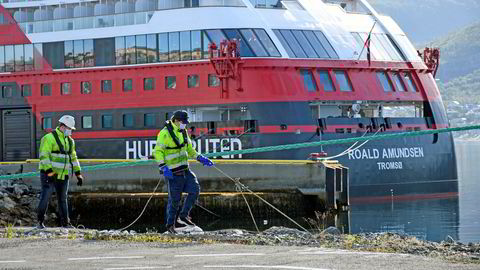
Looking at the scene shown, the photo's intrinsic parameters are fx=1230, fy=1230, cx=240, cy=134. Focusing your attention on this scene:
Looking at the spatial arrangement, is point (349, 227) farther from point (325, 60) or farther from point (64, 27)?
point (64, 27)

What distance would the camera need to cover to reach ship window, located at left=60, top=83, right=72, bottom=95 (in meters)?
36.9

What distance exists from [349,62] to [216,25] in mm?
3880

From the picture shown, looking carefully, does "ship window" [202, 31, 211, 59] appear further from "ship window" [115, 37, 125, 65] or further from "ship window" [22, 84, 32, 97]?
"ship window" [22, 84, 32, 97]

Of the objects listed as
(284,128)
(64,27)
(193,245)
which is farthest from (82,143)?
(193,245)

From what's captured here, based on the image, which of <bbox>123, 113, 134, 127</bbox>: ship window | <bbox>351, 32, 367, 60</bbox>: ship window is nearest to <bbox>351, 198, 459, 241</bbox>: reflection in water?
<bbox>351, 32, 367, 60</bbox>: ship window

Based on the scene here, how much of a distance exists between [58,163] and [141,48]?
55.9 feet

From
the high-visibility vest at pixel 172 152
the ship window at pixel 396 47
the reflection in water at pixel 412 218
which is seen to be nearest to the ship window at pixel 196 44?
the ship window at pixel 396 47

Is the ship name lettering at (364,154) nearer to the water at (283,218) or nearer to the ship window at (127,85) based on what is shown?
the water at (283,218)

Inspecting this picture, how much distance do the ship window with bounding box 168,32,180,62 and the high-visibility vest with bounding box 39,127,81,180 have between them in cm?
1602

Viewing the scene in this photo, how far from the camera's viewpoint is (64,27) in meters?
37.3

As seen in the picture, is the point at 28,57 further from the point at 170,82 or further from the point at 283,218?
the point at 283,218

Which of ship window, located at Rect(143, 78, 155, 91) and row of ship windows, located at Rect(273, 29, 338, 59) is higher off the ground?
row of ship windows, located at Rect(273, 29, 338, 59)

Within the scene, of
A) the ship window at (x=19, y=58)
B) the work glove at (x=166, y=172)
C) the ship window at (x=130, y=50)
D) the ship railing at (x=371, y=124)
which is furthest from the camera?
the ship window at (x=19, y=58)

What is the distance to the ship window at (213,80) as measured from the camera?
33797mm
